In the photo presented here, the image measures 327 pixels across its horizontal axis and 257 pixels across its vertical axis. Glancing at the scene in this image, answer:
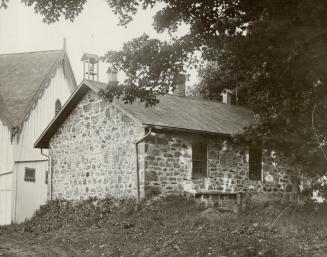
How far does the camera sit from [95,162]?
21.1 m

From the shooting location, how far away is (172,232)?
13.2 meters

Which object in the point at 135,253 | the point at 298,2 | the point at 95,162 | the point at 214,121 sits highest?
the point at 298,2

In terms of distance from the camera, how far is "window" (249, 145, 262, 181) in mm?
22391

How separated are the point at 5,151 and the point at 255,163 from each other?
37.9 ft

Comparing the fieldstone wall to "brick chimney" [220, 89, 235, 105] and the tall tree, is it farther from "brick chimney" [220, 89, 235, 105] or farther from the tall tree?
"brick chimney" [220, 89, 235, 105]

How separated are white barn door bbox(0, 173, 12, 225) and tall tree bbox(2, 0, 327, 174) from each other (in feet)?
39.2

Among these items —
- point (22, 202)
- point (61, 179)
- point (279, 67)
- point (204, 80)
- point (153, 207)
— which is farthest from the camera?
point (204, 80)

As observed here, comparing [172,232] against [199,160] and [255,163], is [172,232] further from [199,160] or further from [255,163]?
[255,163]

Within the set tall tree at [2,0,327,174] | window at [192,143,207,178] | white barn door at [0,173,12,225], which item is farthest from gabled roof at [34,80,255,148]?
tall tree at [2,0,327,174]

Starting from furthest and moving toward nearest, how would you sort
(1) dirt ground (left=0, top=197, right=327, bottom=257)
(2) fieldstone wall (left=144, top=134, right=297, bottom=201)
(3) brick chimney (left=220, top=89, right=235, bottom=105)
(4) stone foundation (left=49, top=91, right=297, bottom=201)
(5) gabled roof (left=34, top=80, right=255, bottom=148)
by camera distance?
(3) brick chimney (left=220, top=89, right=235, bottom=105)
(5) gabled roof (left=34, top=80, right=255, bottom=148)
(4) stone foundation (left=49, top=91, right=297, bottom=201)
(2) fieldstone wall (left=144, top=134, right=297, bottom=201)
(1) dirt ground (left=0, top=197, right=327, bottom=257)

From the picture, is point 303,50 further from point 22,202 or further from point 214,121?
point 22,202

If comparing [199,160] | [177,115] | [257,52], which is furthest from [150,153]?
[257,52]

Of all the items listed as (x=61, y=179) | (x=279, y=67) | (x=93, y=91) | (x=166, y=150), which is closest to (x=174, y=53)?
(x=279, y=67)

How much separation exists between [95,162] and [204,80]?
1503 cm
